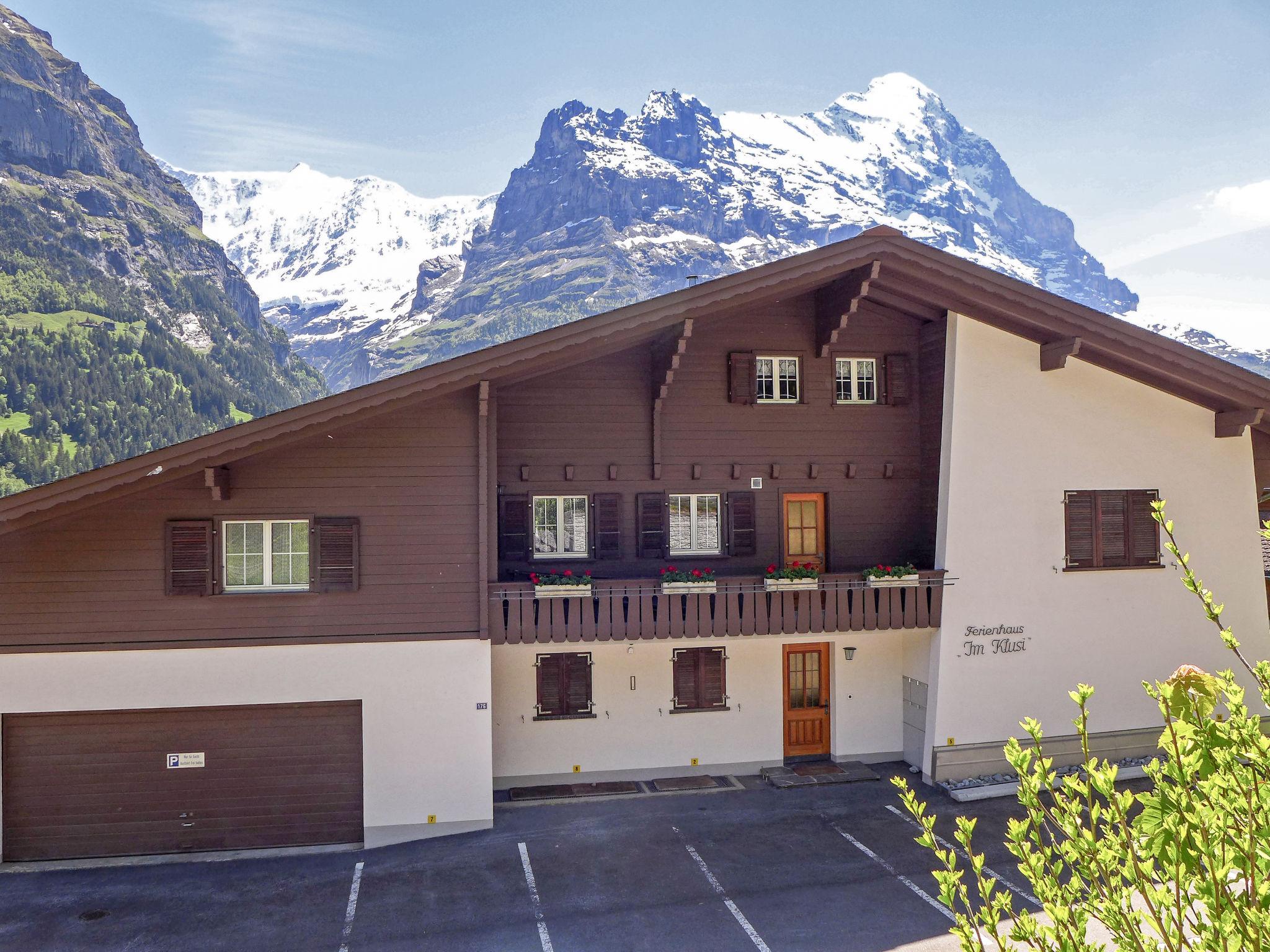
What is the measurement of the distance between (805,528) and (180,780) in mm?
11900

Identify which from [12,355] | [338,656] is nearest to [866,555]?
[338,656]

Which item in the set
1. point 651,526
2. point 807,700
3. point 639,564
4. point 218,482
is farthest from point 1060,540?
point 218,482

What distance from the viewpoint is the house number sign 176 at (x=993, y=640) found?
16453mm

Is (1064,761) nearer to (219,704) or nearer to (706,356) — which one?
(706,356)

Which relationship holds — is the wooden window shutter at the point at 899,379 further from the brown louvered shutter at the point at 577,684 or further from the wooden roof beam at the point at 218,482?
the wooden roof beam at the point at 218,482

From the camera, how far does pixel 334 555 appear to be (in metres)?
14.3

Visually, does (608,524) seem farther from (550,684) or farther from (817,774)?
(817,774)

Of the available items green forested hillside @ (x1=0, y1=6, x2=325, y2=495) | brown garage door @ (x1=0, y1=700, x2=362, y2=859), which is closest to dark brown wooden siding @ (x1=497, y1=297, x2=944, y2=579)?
brown garage door @ (x1=0, y1=700, x2=362, y2=859)

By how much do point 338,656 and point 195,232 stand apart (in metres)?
205

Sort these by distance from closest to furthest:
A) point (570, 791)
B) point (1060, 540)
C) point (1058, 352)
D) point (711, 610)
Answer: point (711, 610) < point (570, 791) < point (1058, 352) < point (1060, 540)

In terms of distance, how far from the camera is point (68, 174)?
166125mm

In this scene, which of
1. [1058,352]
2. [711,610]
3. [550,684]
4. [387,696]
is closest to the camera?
[387,696]

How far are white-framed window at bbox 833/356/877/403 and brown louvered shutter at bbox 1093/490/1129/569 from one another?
4.74m

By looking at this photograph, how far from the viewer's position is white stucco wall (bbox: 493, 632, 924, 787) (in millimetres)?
16547
